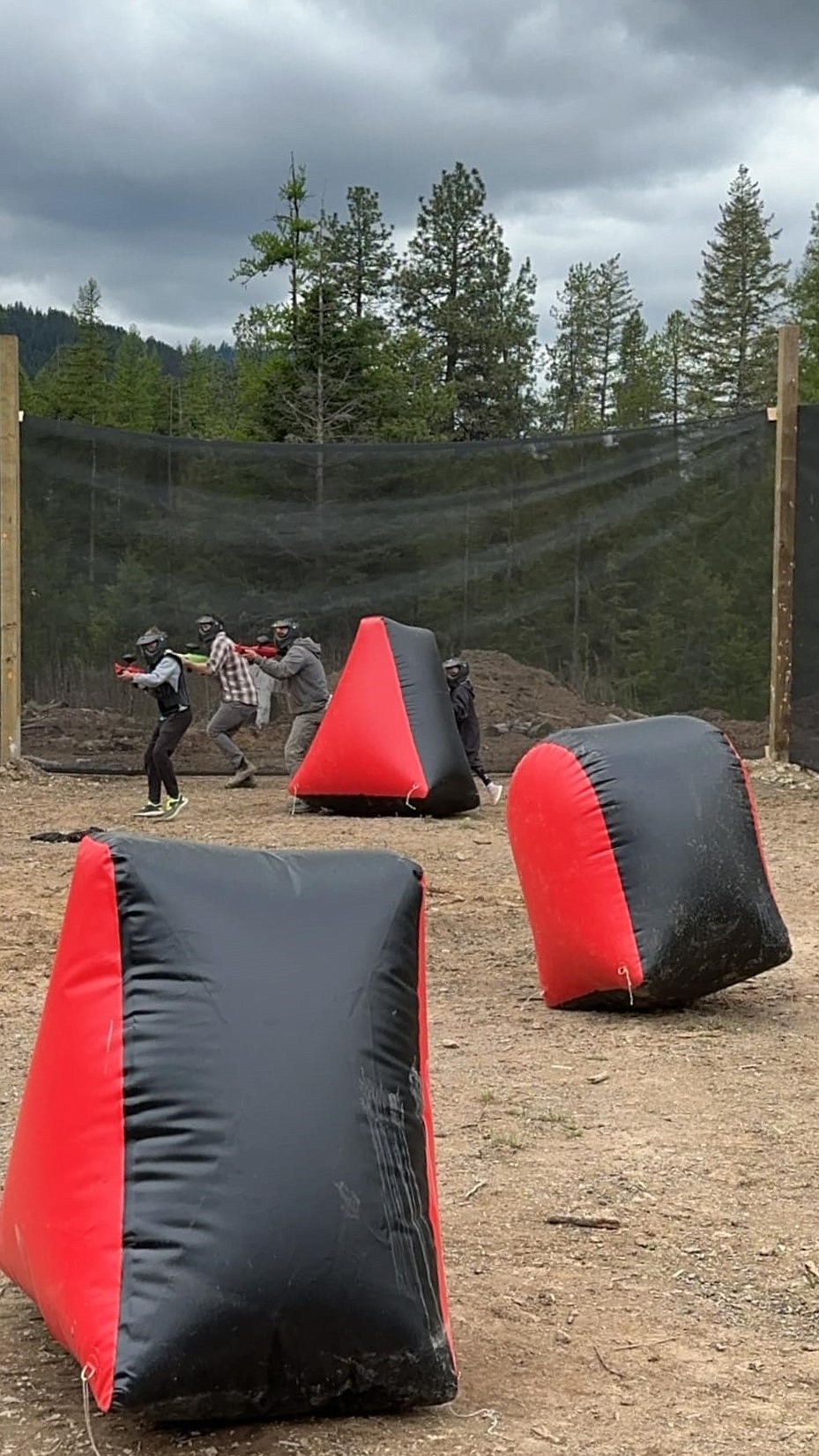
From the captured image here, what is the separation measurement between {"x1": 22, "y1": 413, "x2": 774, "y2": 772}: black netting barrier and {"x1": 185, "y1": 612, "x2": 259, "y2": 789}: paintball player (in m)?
0.61

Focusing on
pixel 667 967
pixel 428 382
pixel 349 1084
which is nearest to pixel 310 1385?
pixel 349 1084

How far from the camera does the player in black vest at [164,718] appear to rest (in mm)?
11055

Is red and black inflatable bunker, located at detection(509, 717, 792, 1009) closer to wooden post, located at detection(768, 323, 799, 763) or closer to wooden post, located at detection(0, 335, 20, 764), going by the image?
wooden post, located at detection(768, 323, 799, 763)

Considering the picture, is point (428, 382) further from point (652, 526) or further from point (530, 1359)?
point (530, 1359)

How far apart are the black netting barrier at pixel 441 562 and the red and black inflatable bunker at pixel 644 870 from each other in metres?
7.29

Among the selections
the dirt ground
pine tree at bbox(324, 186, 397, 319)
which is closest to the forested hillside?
pine tree at bbox(324, 186, 397, 319)

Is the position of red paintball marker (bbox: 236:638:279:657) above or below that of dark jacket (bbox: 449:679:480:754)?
above

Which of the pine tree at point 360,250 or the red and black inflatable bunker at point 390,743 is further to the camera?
the pine tree at point 360,250

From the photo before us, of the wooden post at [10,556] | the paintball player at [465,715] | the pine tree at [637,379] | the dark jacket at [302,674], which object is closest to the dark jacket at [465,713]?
the paintball player at [465,715]

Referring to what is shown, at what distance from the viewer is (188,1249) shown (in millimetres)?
2631

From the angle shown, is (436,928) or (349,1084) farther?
(436,928)

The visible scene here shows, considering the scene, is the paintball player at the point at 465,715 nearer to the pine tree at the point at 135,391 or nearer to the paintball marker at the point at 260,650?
the paintball marker at the point at 260,650

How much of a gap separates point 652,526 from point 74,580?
183 inches

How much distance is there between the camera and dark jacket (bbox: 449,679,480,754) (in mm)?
11789
